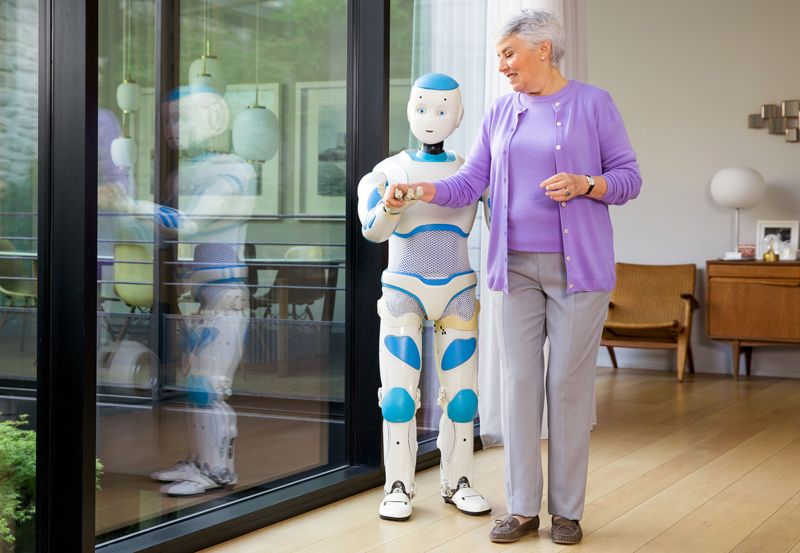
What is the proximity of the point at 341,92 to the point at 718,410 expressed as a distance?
118 inches

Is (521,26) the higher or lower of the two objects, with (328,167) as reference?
higher

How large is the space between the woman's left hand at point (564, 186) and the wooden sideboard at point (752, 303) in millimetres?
4276

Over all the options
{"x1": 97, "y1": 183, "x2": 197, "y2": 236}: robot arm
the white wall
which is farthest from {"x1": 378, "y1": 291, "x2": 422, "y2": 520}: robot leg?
the white wall

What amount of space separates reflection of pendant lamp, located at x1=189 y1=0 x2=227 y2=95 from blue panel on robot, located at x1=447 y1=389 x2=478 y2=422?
1.21 m

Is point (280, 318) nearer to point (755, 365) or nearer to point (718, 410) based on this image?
point (718, 410)

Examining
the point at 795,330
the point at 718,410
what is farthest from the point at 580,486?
the point at 795,330

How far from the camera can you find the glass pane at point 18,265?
2.40m

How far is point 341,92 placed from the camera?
3783 millimetres

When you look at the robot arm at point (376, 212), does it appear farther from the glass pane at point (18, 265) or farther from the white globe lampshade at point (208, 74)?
the glass pane at point (18, 265)

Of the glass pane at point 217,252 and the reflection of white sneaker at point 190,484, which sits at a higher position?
the glass pane at point 217,252

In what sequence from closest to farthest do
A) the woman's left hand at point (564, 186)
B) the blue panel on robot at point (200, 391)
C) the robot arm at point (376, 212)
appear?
1. the woman's left hand at point (564, 186)
2. the blue panel on robot at point (200, 391)
3. the robot arm at point (376, 212)

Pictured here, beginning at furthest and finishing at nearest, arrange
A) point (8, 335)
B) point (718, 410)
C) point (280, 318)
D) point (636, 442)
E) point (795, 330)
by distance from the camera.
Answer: point (795, 330) < point (718, 410) < point (636, 442) < point (280, 318) < point (8, 335)

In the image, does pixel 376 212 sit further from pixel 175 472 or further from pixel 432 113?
pixel 175 472

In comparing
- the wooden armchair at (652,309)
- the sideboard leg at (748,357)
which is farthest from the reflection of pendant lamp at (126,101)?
the sideboard leg at (748,357)
